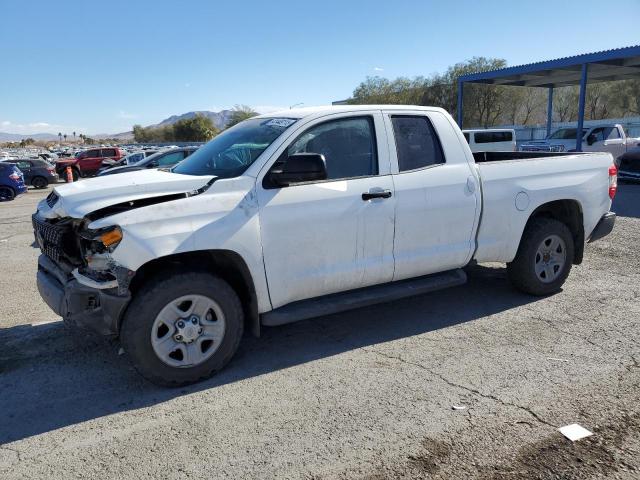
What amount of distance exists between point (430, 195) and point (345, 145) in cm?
88

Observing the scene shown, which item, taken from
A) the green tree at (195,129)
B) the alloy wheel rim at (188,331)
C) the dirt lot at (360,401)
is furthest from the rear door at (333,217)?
the green tree at (195,129)

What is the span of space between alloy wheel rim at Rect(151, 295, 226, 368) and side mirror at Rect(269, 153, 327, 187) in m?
1.05

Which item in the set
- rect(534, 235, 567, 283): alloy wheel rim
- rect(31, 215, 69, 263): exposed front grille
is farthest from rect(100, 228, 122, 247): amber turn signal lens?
rect(534, 235, 567, 283): alloy wheel rim

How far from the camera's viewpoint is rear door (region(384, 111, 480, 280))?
448cm

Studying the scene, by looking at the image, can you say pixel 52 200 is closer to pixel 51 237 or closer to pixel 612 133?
pixel 51 237

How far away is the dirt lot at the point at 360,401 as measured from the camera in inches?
113

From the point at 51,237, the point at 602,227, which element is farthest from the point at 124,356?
the point at 602,227

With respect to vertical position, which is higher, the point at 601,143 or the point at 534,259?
the point at 534,259

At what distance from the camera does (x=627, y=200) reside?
42.9 ft

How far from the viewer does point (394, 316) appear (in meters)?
5.12

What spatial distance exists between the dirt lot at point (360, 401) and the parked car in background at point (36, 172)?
822 inches

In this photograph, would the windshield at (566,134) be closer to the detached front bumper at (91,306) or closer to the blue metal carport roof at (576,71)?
the blue metal carport roof at (576,71)

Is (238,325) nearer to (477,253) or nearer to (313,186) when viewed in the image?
(313,186)

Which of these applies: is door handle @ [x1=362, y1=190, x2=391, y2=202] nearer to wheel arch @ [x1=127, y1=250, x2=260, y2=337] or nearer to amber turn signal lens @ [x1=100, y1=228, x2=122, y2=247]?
wheel arch @ [x1=127, y1=250, x2=260, y2=337]
